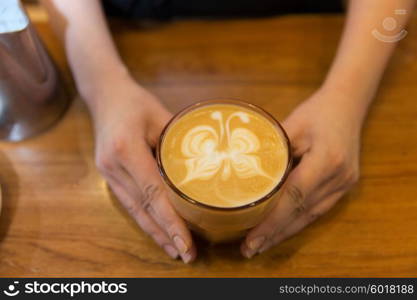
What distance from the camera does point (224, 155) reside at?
2.39 ft

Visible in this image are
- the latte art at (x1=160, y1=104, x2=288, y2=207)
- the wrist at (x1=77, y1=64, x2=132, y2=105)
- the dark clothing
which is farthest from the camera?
the dark clothing

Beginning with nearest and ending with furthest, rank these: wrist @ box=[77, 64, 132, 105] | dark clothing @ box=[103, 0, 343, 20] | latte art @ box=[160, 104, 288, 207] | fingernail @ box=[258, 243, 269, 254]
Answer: latte art @ box=[160, 104, 288, 207] → fingernail @ box=[258, 243, 269, 254] → wrist @ box=[77, 64, 132, 105] → dark clothing @ box=[103, 0, 343, 20]

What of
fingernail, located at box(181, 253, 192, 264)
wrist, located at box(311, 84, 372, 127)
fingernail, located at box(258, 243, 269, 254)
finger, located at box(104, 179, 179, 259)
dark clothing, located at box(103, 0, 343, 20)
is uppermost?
dark clothing, located at box(103, 0, 343, 20)

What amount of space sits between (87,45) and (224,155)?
440mm

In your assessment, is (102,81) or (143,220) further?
(102,81)

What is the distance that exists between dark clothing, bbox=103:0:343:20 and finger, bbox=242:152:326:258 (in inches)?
21.5

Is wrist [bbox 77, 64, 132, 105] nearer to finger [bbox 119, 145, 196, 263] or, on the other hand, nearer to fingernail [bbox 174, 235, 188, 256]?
finger [bbox 119, 145, 196, 263]

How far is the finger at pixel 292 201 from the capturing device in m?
0.76

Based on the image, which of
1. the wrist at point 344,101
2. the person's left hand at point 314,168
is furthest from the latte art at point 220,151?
the wrist at point 344,101

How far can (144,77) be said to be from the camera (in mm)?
1060

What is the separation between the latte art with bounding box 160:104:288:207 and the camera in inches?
27.0

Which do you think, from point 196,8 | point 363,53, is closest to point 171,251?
point 363,53

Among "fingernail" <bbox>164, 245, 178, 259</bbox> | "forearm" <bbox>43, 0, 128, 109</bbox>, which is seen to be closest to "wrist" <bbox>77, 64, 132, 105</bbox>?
"forearm" <bbox>43, 0, 128, 109</bbox>

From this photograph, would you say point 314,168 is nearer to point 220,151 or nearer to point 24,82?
point 220,151
